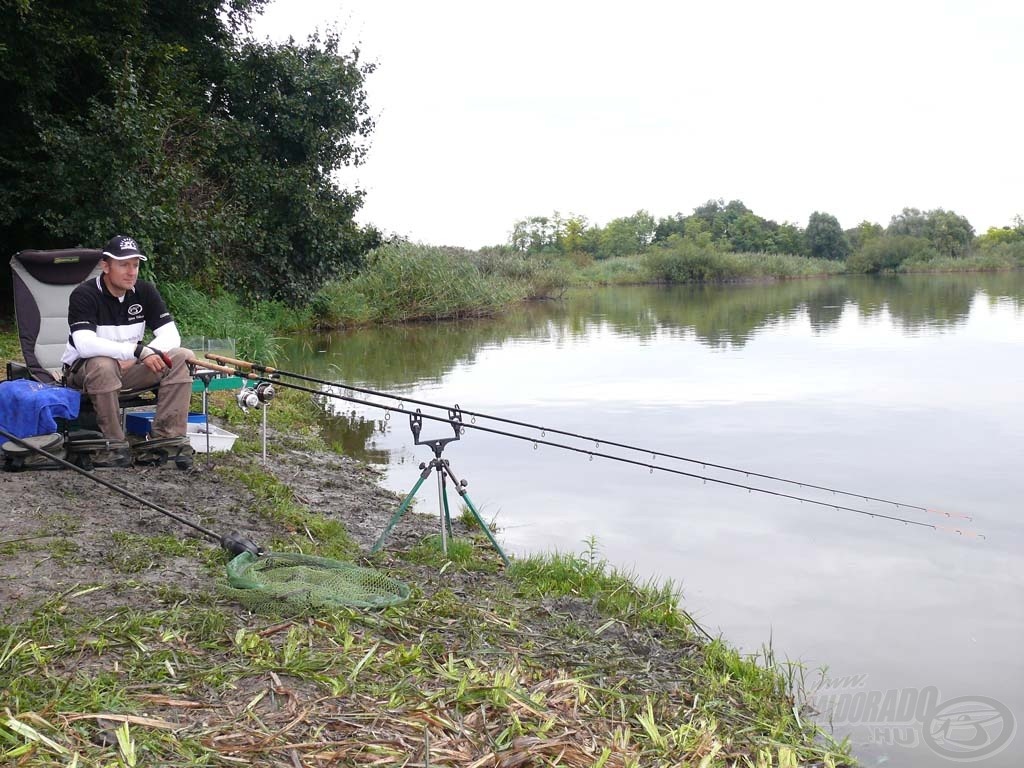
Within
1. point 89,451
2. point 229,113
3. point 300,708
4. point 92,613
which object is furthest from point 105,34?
point 300,708

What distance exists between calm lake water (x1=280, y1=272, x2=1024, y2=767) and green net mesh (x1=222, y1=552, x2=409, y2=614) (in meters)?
2.06

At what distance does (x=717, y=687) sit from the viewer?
3973 mm

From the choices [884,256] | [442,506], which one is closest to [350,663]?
[442,506]

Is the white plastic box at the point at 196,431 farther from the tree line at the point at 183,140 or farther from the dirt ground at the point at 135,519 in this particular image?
the tree line at the point at 183,140

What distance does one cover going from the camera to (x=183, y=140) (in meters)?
14.4

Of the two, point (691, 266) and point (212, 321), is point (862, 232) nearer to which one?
point (691, 266)

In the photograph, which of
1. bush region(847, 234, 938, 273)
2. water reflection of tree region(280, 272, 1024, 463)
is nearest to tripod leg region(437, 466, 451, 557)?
water reflection of tree region(280, 272, 1024, 463)

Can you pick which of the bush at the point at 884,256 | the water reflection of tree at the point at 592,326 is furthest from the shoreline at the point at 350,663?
the bush at the point at 884,256

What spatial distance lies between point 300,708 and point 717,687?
1865 mm

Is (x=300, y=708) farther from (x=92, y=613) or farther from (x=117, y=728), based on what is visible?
(x=92, y=613)

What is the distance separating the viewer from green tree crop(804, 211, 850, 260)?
259ft

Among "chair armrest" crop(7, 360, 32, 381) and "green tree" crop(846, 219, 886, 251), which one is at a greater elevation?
"green tree" crop(846, 219, 886, 251)

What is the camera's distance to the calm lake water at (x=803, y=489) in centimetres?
471

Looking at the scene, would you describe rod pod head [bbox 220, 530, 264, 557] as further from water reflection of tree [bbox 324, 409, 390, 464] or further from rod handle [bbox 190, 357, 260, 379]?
water reflection of tree [bbox 324, 409, 390, 464]
